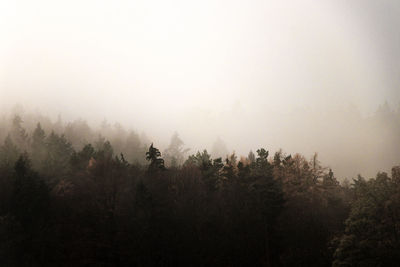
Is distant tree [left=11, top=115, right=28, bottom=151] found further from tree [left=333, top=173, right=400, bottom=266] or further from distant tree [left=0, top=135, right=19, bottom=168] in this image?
tree [left=333, top=173, right=400, bottom=266]

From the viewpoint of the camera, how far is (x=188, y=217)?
200ft

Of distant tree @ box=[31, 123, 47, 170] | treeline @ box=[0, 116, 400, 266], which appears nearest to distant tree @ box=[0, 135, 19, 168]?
treeline @ box=[0, 116, 400, 266]

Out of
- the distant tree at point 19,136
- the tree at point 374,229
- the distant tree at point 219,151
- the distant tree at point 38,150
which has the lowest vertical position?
the tree at point 374,229

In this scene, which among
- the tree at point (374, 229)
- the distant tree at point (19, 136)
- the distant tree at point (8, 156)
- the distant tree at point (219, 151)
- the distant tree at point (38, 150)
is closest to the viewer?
the tree at point (374, 229)

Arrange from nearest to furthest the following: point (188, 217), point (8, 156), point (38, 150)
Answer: point (188, 217)
point (8, 156)
point (38, 150)

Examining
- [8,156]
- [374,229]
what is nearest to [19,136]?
[8,156]

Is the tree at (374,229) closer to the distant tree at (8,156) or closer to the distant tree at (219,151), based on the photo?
the distant tree at (8,156)

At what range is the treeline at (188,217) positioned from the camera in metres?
44.7

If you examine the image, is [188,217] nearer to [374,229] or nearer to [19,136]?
[374,229]

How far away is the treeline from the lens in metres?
44.7

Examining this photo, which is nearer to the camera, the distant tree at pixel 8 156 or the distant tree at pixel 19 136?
the distant tree at pixel 8 156

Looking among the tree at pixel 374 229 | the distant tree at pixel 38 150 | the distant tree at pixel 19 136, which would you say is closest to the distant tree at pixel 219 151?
the distant tree at pixel 19 136

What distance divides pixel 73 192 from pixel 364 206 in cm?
4280

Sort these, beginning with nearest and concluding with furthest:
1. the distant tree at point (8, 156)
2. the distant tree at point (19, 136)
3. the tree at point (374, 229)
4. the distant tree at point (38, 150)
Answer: the tree at point (374, 229), the distant tree at point (8, 156), the distant tree at point (38, 150), the distant tree at point (19, 136)
